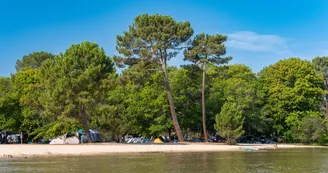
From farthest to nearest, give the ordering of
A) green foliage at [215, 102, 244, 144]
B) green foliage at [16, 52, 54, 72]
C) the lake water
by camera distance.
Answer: green foliage at [16, 52, 54, 72], green foliage at [215, 102, 244, 144], the lake water

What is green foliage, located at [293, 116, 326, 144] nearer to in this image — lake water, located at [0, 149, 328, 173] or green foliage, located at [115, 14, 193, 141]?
green foliage, located at [115, 14, 193, 141]

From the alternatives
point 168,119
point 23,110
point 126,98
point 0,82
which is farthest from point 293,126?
point 0,82

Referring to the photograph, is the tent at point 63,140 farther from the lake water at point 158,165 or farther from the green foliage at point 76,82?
the lake water at point 158,165

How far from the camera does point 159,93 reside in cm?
6044

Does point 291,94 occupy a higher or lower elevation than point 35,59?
lower

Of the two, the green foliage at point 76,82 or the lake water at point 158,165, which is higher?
the green foliage at point 76,82

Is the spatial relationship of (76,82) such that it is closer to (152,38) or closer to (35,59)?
(152,38)

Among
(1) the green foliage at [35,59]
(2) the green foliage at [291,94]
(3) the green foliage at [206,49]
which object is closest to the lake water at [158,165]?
(3) the green foliage at [206,49]

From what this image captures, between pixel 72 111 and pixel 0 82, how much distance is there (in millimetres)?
27467

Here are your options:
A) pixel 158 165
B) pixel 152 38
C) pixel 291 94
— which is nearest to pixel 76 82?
pixel 152 38

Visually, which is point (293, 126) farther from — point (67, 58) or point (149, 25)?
point (67, 58)

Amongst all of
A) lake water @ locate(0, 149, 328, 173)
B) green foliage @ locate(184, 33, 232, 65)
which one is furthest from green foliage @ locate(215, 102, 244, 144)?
lake water @ locate(0, 149, 328, 173)

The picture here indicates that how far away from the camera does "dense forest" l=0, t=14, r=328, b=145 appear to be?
46.5m

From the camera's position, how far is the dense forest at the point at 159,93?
46.5 meters
